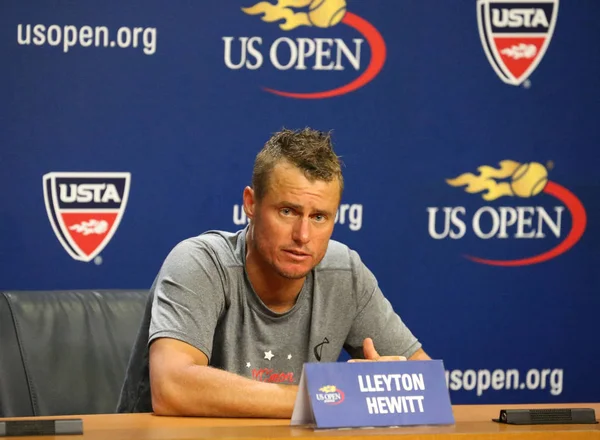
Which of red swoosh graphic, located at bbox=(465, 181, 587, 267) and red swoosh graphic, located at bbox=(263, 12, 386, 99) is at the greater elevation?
red swoosh graphic, located at bbox=(263, 12, 386, 99)

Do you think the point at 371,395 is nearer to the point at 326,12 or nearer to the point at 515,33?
the point at 326,12

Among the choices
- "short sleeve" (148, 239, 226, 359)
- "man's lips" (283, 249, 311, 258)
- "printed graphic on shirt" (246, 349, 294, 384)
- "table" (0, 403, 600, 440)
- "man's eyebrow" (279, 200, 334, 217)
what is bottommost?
"printed graphic on shirt" (246, 349, 294, 384)

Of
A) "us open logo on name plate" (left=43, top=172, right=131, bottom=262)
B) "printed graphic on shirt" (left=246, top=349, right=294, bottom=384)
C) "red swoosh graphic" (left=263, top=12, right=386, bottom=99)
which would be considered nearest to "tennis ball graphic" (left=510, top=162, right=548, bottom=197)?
"red swoosh graphic" (left=263, top=12, right=386, bottom=99)

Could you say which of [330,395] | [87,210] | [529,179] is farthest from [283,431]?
[529,179]

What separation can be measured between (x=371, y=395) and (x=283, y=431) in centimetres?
16

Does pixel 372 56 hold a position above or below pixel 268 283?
above

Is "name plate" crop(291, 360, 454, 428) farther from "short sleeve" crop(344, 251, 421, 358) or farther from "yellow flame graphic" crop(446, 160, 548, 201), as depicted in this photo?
"yellow flame graphic" crop(446, 160, 548, 201)

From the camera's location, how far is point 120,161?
3.36 meters

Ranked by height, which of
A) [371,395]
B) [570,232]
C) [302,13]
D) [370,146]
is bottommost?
[371,395]

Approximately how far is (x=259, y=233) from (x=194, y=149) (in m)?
1.07

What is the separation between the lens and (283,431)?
173cm

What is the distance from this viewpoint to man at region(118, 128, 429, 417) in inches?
91.6

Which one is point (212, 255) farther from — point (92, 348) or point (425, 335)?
point (425, 335)

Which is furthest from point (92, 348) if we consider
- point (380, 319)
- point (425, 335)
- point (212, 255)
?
point (425, 335)
